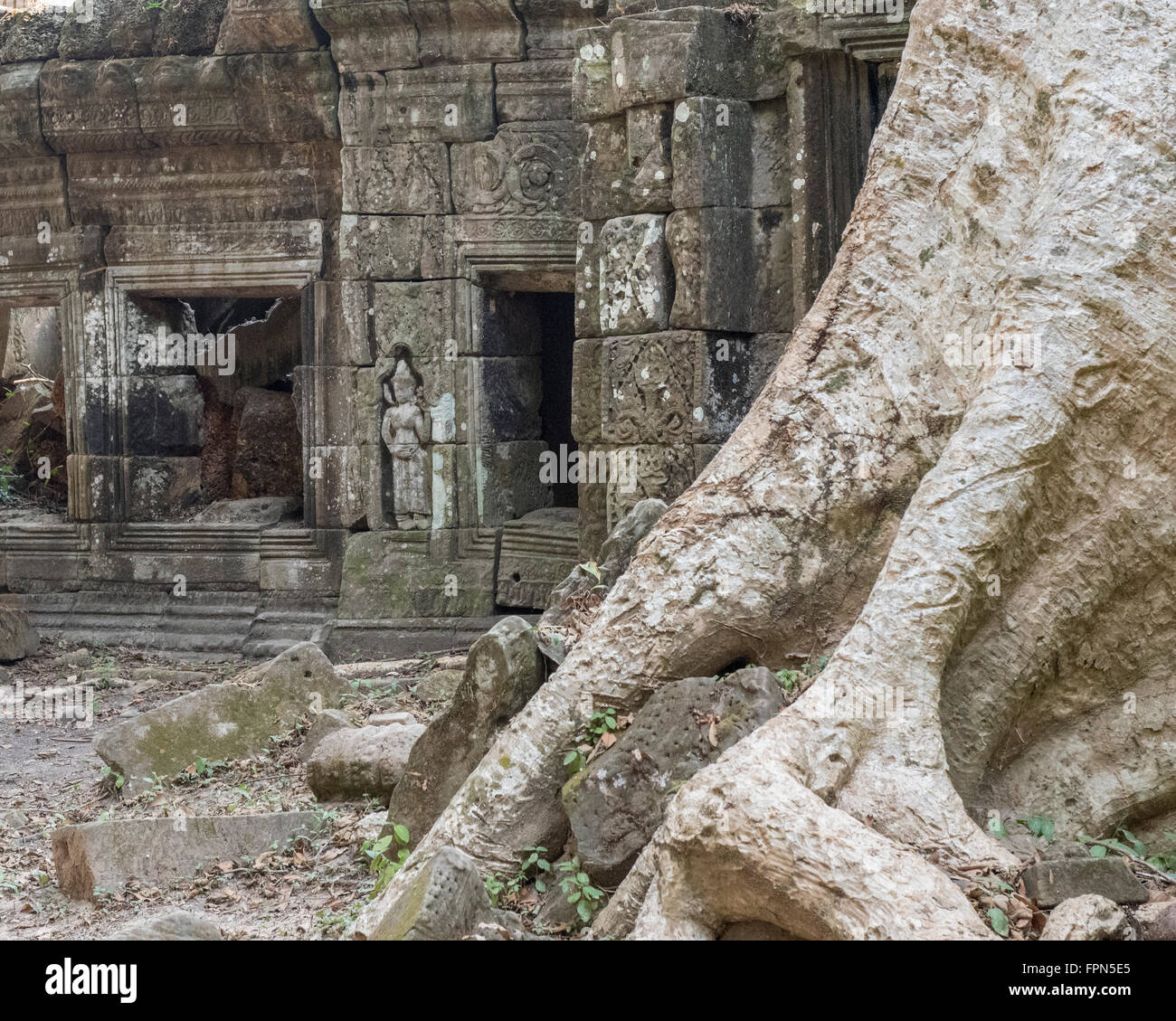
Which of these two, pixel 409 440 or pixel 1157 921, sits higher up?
pixel 409 440

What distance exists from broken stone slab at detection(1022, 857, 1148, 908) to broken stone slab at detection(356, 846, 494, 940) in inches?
41.0

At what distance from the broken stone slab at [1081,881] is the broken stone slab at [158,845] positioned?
2382mm

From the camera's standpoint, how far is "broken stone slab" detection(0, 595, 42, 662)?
25.7 ft

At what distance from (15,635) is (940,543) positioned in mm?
6700

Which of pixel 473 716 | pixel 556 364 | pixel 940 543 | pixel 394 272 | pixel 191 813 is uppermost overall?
pixel 394 272

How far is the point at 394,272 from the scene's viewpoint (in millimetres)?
7785

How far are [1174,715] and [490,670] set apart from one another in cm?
167

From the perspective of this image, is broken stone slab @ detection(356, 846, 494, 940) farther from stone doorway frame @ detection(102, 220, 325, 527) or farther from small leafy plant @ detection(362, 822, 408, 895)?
stone doorway frame @ detection(102, 220, 325, 527)

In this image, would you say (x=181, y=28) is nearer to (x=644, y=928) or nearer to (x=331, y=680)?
(x=331, y=680)

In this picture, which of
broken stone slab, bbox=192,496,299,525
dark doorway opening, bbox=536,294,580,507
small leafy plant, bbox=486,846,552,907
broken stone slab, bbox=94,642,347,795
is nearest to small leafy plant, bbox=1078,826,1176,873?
small leafy plant, bbox=486,846,552,907

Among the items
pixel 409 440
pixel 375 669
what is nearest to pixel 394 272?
pixel 409 440

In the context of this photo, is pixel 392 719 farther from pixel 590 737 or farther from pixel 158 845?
pixel 590 737

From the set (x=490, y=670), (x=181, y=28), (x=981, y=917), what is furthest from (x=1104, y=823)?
(x=181, y=28)

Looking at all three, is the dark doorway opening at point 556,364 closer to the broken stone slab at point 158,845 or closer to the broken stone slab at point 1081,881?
the broken stone slab at point 158,845
